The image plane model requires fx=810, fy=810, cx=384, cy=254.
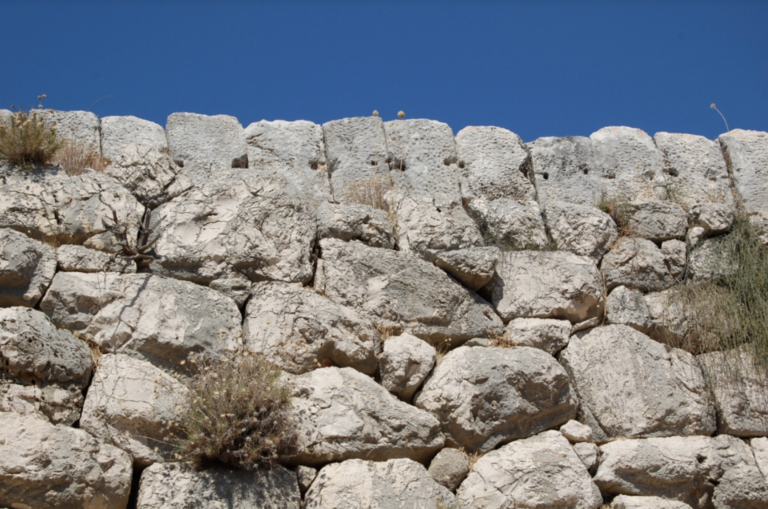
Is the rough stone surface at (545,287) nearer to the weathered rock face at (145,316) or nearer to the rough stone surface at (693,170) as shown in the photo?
the rough stone surface at (693,170)

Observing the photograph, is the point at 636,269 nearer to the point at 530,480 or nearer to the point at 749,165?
the point at 749,165

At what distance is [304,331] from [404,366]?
1.93 ft

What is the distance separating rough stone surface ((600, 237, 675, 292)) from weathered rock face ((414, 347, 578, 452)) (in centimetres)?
93

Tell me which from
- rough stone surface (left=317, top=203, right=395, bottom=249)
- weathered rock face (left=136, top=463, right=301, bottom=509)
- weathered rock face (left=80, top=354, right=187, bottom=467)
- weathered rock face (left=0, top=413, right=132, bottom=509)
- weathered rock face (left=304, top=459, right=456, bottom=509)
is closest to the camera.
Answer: weathered rock face (left=0, top=413, right=132, bottom=509)

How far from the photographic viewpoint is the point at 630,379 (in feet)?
15.9

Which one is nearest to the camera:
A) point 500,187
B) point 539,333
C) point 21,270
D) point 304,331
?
point 21,270

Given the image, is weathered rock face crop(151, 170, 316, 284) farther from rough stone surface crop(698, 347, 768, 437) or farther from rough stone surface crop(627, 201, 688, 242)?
rough stone surface crop(698, 347, 768, 437)

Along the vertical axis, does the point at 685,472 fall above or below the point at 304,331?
below

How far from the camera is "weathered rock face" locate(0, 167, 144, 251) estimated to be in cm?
453

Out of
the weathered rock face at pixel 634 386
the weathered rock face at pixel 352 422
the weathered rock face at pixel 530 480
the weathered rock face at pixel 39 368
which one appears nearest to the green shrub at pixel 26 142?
the weathered rock face at pixel 39 368

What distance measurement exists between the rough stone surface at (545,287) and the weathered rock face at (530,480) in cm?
88

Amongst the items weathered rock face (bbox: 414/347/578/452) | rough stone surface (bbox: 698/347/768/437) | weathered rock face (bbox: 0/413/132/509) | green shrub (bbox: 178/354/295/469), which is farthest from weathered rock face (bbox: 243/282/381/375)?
rough stone surface (bbox: 698/347/768/437)

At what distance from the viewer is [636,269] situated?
534 cm

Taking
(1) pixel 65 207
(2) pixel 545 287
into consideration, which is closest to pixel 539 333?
(2) pixel 545 287
